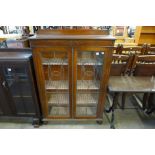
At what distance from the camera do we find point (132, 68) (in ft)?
7.06

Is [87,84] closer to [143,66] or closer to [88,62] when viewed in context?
[88,62]

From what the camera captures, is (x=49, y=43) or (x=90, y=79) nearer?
(x=49, y=43)

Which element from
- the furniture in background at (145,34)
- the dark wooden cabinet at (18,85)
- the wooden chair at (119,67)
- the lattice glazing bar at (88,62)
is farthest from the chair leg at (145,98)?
the furniture in background at (145,34)

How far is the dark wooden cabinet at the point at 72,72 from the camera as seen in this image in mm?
1478

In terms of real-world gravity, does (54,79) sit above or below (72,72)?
below

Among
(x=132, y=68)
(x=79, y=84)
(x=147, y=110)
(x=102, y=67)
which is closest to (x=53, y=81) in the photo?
(x=79, y=84)

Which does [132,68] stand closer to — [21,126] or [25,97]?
[25,97]

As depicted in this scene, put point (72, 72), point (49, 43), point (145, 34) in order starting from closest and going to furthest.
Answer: point (49, 43) < point (72, 72) < point (145, 34)

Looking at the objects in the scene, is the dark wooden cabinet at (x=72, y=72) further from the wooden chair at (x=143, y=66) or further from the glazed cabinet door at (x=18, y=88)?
the wooden chair at (x=143, y=66)

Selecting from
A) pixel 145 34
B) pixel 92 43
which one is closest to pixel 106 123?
pixel 92 43

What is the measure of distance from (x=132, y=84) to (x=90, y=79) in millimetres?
585

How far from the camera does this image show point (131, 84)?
1.87m

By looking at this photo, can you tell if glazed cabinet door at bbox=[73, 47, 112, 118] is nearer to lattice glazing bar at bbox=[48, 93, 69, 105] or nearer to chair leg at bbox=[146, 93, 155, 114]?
lattice glazing bar at bbox=[48, 93, 69, 105]

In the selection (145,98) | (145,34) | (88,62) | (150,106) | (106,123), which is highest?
(145,34)
